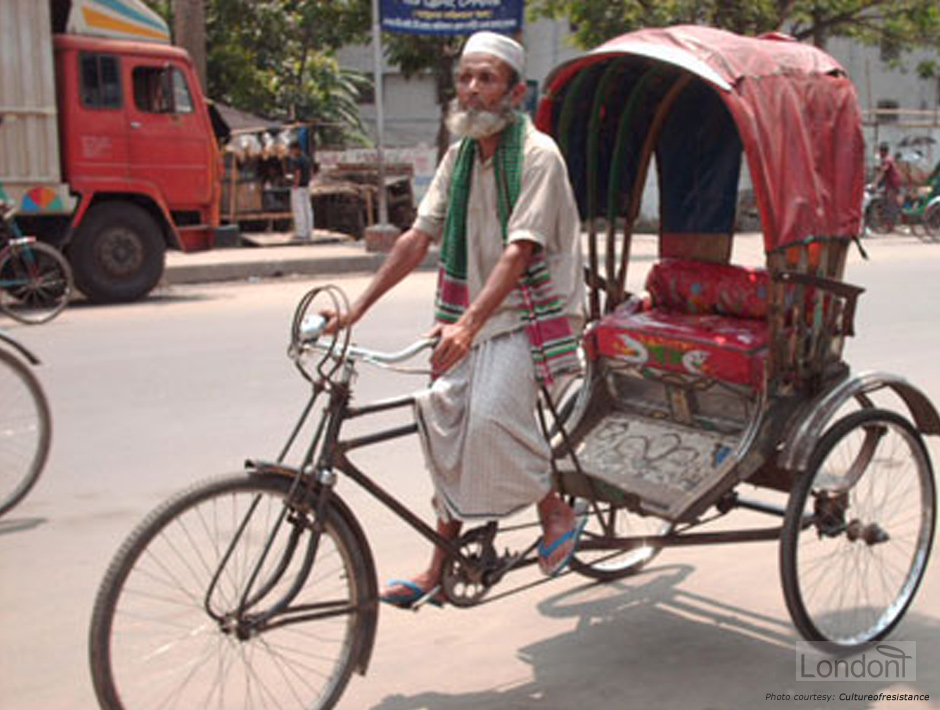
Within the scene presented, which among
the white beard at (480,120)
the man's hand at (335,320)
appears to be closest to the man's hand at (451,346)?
the man's hand at (335,320)

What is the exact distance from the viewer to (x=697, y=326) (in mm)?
3916

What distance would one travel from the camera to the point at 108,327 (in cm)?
967

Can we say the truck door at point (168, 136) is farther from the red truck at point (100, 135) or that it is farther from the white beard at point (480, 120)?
the white beard at point (480, 120)

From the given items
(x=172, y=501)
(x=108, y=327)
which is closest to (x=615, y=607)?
(x=172, y=501)

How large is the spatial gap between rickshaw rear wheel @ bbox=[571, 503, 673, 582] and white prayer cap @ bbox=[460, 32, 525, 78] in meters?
1.32

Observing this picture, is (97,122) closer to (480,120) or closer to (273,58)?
(480,120)

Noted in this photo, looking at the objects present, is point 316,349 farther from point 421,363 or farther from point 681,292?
point 421,363

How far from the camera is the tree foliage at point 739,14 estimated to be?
64.5ft

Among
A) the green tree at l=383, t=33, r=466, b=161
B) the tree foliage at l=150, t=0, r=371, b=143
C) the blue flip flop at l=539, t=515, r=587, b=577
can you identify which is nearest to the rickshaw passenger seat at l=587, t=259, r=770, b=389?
the blue flip flop at l=539, t=515, r=587, b=577

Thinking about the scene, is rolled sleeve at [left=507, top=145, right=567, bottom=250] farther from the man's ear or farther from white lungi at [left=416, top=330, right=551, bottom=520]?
white lungi at [left=416, top=330, right=551, bottom=520]

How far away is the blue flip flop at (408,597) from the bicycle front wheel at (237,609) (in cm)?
15

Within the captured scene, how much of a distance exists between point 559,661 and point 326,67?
88.9ft

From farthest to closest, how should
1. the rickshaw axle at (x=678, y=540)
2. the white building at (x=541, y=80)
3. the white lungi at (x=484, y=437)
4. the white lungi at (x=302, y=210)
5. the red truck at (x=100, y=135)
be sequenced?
the white building at (x=541, y=80) < the white lungi at (x=302, y=210) < the red truck at (x=100, y=135) < the rickshaw axle at (x=678, y=540) < the white lungi at (x=484, y=437)

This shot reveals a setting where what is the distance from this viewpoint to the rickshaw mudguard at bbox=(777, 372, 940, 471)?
10.9ft
